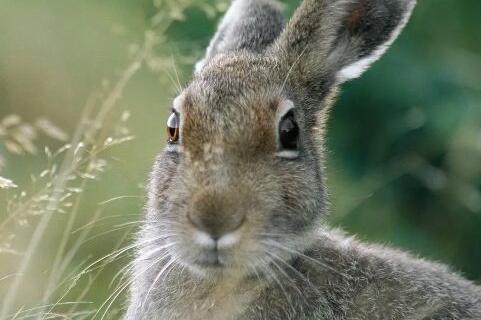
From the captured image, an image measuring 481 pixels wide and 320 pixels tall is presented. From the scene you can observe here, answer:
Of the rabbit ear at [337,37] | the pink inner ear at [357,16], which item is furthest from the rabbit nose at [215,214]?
the pink inner ear at [357,16]

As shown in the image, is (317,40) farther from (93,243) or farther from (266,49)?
(93,243)

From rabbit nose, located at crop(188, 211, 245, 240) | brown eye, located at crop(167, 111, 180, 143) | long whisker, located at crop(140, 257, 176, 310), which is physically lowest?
long whisker, located at crop(140, 257, 176, 310)

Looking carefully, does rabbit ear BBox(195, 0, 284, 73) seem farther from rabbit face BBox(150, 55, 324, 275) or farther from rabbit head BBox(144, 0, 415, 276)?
rabbit face BBox(150, 55, 324, 275)

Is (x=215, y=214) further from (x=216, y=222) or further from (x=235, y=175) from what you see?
(x=235, y=175)

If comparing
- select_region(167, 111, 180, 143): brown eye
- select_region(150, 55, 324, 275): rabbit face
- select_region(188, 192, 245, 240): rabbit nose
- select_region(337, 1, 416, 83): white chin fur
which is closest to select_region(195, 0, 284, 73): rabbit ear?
select_region(337, 1, 416, 83): white chin fur

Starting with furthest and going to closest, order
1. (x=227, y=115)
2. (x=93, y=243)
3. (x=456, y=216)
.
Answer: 1. (x=456, y=216)
2. (x=93, y=243)
3. (x=227, y=115)

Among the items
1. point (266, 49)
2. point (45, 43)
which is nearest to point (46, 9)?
point (45, 43)

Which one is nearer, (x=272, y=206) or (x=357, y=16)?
(x=272, y=206)

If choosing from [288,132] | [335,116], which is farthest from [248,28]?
[335,116]
